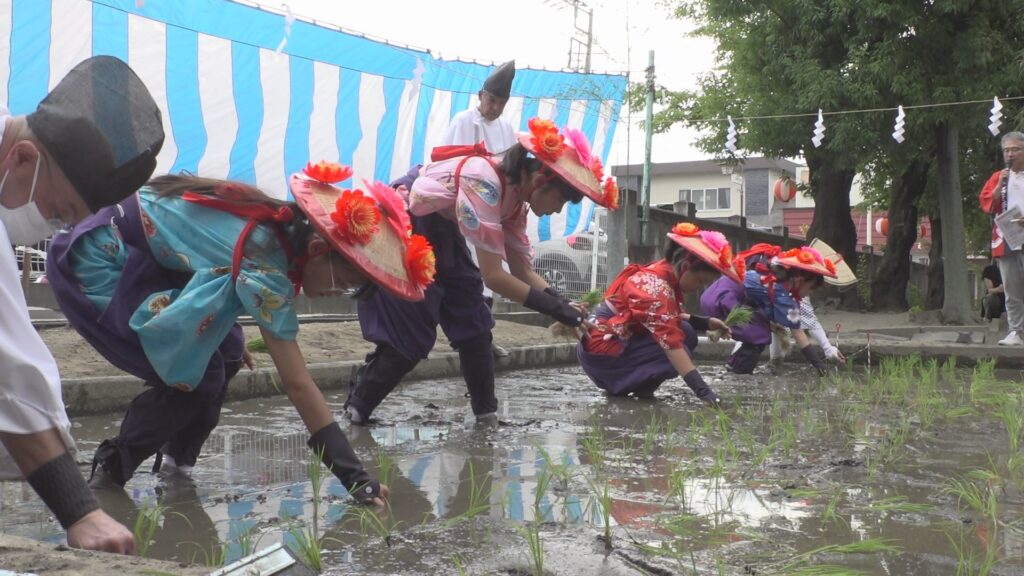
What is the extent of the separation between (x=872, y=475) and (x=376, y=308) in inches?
92.0

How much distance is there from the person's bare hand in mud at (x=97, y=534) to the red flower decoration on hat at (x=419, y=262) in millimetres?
1265

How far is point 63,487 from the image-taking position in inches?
72.4

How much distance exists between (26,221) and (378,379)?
284 cm

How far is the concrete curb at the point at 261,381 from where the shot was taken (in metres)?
4.71

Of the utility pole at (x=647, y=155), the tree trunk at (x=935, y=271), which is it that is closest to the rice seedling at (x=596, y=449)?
the utility pole at (x=647, y=155)

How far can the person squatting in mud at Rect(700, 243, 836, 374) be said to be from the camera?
23.7 feet

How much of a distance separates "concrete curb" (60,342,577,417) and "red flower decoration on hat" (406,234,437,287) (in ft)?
4.42

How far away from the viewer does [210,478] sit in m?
3.46

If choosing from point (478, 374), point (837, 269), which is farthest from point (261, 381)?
point (837, 269)

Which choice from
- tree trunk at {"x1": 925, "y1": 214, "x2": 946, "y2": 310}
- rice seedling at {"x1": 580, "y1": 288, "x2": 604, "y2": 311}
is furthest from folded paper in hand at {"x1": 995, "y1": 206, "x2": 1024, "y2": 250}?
tree trunk at {"x1": 925, "y1": 214, "x2": 946, "y2": 310}

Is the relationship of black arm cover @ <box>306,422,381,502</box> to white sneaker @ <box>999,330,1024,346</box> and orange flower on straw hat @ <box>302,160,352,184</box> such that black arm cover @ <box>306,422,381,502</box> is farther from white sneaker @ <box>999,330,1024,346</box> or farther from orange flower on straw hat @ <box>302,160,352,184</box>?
white sneaker @ <box>999,330,1024,346</box>

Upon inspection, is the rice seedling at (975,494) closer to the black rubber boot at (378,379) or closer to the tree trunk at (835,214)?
the black rubber boot at (378,379)

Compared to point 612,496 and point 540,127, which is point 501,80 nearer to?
point 540,127

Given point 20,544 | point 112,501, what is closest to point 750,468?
point 112,501
